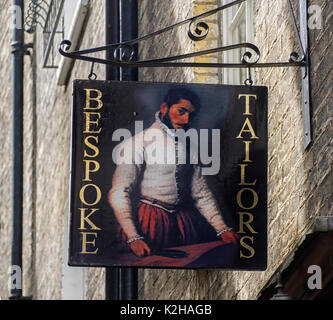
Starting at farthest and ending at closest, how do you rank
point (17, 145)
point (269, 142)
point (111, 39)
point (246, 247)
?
point (17, 145) < point (111, 39) < point (269, 142) < point (246, 247)

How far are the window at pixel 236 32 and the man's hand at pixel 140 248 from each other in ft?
6.47

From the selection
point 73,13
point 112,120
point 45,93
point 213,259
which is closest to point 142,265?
point 213,259

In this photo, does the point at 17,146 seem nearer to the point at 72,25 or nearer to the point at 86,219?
the point at 72,25

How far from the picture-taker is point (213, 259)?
23.4ft

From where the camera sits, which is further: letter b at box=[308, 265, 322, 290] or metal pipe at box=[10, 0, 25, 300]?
metal pipe at box=[10, 0, 25, 300]

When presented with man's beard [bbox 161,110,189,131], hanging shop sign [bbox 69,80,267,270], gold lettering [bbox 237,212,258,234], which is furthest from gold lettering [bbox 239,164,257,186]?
man's beard [bbox 161,110,189,131]

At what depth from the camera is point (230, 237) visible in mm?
7141

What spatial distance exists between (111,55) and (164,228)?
422 cm

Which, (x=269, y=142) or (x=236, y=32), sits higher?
(x=236, y=32)

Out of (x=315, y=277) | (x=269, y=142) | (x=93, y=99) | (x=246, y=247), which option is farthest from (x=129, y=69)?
(x=315, y=277)

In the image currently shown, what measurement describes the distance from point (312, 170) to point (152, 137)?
102 cm

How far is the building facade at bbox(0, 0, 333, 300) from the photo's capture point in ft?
22.4

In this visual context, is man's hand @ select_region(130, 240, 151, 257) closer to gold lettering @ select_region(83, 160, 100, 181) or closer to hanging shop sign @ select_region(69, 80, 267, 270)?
hanging shop sign @ select_region(69, 80, 267, 270)

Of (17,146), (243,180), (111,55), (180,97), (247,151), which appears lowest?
(243,180)
